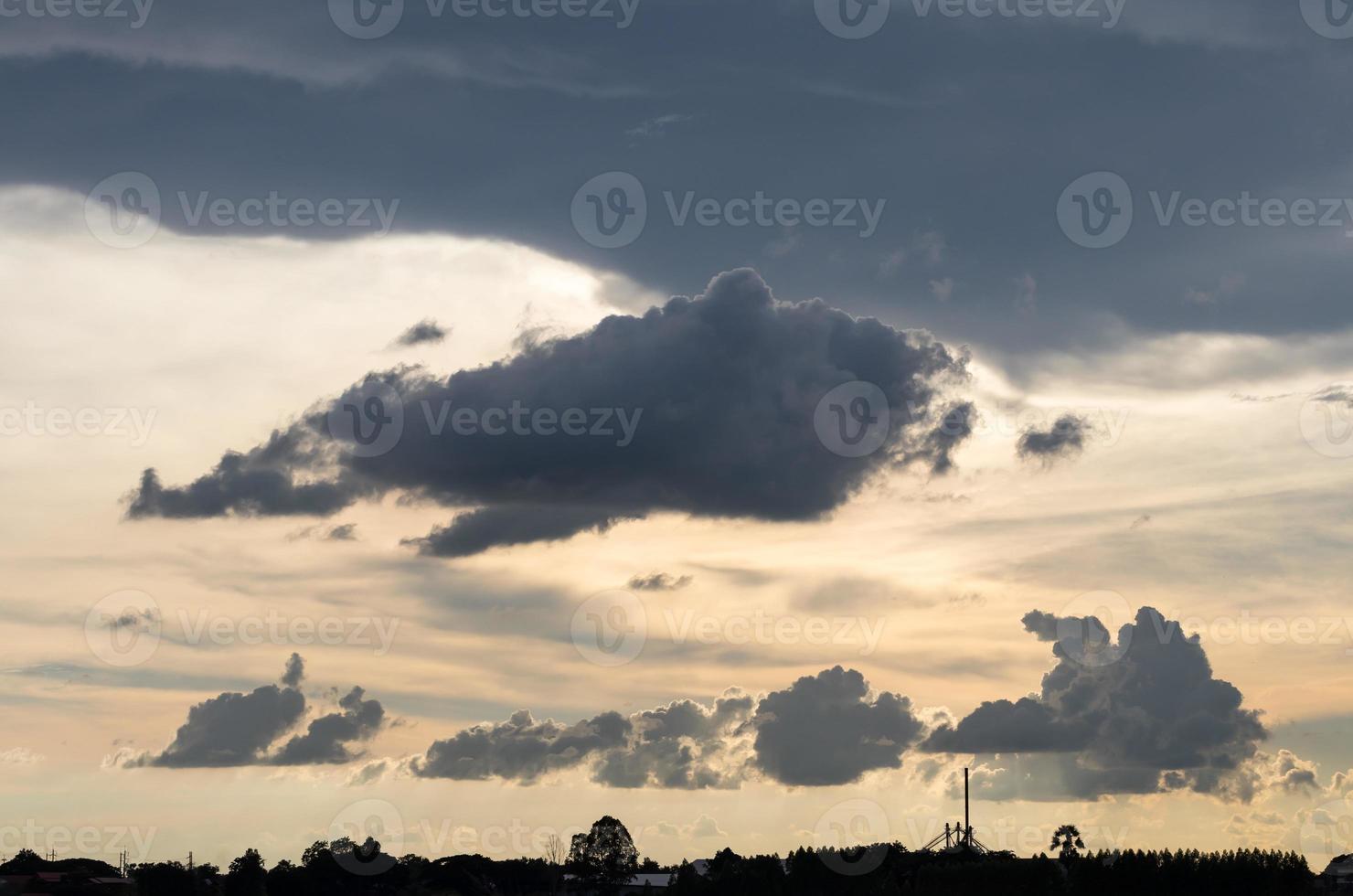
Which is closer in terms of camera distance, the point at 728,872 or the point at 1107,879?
the point at 1107,879

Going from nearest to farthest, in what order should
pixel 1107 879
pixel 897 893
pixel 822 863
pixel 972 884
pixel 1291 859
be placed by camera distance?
pixel 1291 859
pixel 1107 879
pixel 972 884
pixel 897 893
pixel 822 863

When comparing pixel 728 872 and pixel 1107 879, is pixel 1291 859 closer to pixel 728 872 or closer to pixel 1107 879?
pixel 1107 879

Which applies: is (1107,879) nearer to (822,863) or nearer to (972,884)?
(972,884)

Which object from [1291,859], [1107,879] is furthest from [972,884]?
[1291,859]

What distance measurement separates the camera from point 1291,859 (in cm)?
10144

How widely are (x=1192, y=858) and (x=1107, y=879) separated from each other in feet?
21.2

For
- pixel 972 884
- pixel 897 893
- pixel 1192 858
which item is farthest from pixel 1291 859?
pixel 897 893

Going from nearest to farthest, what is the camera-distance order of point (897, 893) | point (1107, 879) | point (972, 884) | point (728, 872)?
point (1107, 879)
point (972, 884)
point (897, 893)
point (728, 872)

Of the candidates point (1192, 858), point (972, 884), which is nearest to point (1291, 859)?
point (1192, 858)

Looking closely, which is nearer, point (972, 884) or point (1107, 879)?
point (1107, 879)

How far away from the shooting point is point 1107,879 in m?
108

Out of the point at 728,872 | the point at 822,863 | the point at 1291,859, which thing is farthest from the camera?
the point at 728,872

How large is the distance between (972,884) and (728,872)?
71.2 meters

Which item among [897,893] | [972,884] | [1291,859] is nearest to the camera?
[1291,859]
